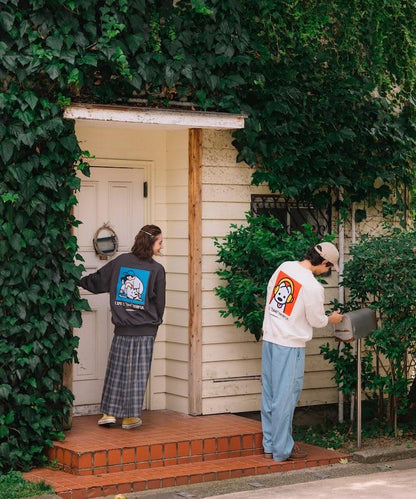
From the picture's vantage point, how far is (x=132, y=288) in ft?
28.4

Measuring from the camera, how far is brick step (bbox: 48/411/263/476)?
7957 mm

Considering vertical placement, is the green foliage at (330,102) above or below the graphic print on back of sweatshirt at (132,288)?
above

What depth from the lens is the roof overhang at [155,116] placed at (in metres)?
8.35

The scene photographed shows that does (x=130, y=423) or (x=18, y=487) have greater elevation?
(x=130, y=423)

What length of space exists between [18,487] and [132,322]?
1.71 m

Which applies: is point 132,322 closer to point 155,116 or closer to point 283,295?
point 283,295

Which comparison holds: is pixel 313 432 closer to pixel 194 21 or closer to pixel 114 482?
pixel 114 482

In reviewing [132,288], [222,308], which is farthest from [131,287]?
[222,308]

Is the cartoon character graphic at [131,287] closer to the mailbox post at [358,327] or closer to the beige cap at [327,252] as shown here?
the beige cap at [327,252]

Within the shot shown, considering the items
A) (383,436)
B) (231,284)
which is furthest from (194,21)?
(383,436)

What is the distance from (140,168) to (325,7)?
236 cm

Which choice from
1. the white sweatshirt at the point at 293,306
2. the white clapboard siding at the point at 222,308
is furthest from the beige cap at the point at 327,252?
the white clapboard siding at the point at 222,308

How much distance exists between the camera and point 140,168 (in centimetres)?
970

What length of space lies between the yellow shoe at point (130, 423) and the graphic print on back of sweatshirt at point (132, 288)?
955mm
